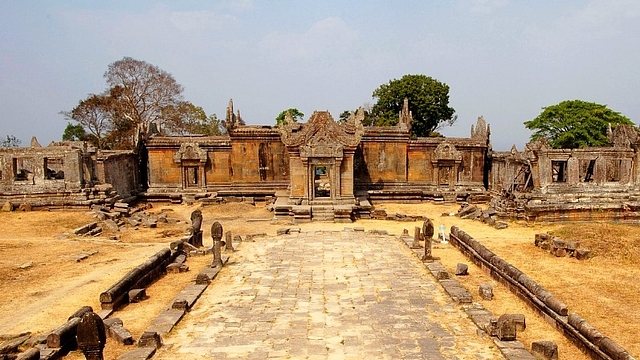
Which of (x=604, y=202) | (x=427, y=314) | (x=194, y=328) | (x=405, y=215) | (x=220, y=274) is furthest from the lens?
(x=405, y=215)

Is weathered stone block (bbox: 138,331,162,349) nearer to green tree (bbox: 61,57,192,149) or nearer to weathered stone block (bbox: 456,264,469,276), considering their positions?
weathered stone block (bbox: 456,264,469,276)

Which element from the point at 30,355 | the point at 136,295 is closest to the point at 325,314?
the point at 136,295

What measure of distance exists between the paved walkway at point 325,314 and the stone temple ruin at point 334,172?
9147mm

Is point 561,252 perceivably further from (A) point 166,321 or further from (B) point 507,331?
(A) point 166,321

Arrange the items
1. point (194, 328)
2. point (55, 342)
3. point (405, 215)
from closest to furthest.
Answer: point (55, 342) < point (194, 328) < point (405, 215)

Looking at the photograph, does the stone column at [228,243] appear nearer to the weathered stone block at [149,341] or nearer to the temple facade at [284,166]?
the weathered stone block at [149,341]

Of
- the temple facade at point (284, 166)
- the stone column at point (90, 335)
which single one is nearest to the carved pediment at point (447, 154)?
the temple facade at point (284, 166)

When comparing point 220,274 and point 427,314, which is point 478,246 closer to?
point 427,314

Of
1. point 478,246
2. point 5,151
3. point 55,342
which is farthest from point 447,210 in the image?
point 5,151

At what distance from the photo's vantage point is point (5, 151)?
23750 mm

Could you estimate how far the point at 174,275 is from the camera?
13.5 meters

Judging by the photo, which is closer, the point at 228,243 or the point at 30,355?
the point at 30,355

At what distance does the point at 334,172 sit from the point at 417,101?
30.7 m

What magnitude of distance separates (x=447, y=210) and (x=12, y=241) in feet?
66.7
